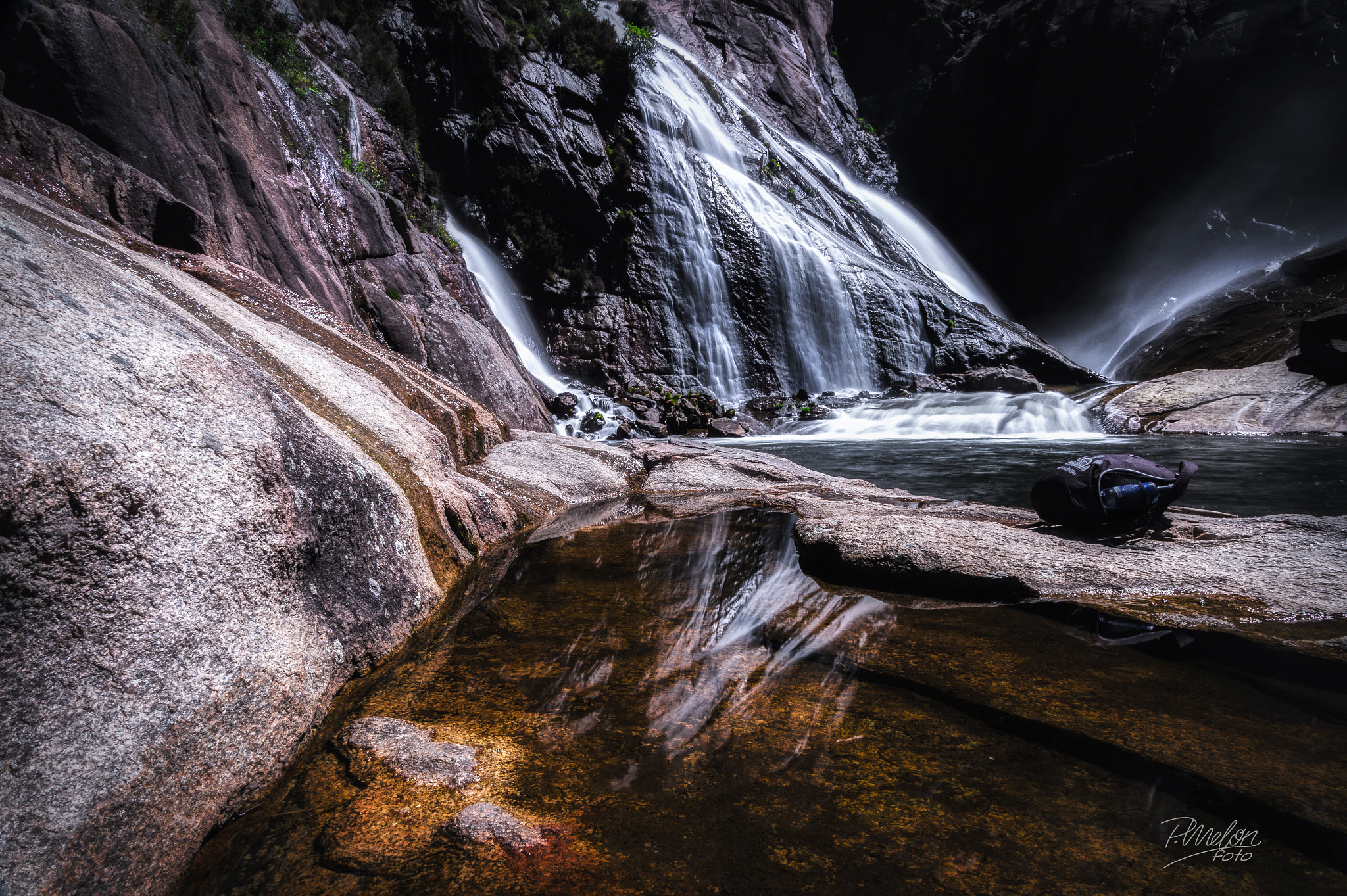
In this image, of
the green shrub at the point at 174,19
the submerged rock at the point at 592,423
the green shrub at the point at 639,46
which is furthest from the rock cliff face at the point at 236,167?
the green shrub at the point at 639,46

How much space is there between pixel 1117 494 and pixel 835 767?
2884 mm

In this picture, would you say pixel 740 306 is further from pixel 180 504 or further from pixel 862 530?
pixel 180 504

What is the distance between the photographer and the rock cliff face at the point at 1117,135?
21.0 metres

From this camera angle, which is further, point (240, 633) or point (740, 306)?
point (740, 306)

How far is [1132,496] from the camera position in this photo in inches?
133

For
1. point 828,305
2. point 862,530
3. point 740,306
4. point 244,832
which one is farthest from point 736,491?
point 828,305

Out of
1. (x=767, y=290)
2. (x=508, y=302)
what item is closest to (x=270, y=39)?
(x=508, y=302)

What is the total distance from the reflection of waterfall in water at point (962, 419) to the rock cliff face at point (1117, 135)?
51.4 ft

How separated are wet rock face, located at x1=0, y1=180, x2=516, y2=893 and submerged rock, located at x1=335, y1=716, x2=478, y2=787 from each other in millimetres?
147

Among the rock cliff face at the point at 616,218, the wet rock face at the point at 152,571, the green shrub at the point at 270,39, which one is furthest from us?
the rock cliff face at the point at 616,218

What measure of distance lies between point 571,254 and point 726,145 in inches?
300

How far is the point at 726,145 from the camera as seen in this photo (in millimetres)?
20062

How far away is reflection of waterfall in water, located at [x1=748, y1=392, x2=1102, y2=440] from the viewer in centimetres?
1311

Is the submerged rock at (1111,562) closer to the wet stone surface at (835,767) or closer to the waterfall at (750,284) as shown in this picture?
the wet stone surface at (835,767)
